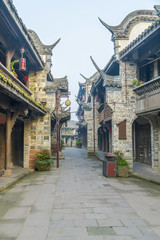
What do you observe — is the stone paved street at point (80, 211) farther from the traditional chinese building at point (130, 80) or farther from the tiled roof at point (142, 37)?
the tiled roof at point (142, 37)

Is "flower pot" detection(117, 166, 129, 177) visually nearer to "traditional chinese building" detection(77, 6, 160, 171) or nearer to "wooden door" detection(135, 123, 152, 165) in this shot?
"traditional chinese building" detection(77, 6, 160, 171)

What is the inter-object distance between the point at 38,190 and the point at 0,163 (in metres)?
4.12

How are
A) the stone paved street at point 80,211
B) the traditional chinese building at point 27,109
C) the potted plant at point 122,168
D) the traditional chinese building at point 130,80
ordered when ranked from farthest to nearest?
1. the traditional chinese building at point 130,80
2. the potted plant at point 122,168
3. the traditional chinese building at point 27,109
4. the stone paved street at point 80,211

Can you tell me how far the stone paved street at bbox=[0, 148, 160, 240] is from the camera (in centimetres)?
356

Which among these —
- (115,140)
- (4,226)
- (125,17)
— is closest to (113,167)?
(115,140)

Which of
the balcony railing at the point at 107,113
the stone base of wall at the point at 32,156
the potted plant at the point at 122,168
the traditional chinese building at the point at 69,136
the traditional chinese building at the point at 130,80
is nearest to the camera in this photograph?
the potted plant at the point at 122,168

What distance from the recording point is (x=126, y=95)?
10211 millimetres

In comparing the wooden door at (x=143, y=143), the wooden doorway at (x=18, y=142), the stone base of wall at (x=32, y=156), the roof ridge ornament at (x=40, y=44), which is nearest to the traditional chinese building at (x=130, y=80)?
the wooden door at (x=143, y=143)

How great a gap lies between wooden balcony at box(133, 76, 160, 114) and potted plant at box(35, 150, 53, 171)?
17.8 feet

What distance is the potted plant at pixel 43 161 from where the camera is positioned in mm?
10656

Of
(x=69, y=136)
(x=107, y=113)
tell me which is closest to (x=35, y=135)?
(x=107, y=113)

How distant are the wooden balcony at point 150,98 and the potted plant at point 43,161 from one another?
17.8 feet

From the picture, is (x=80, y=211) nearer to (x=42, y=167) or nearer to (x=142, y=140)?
(x=42, y=167)

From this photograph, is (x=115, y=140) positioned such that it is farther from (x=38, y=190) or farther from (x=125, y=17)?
(x=125, y=17)
